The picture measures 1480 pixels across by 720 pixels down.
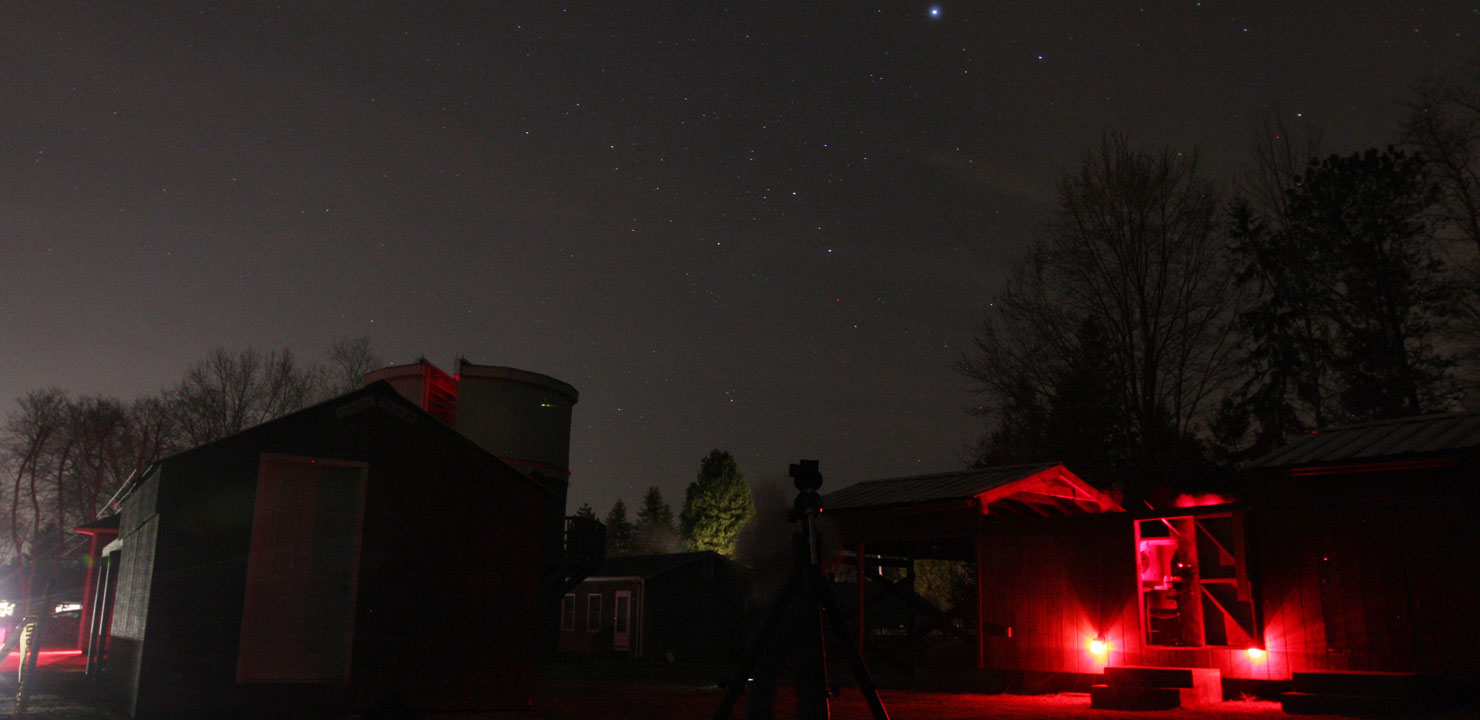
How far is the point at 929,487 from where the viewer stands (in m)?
18.6

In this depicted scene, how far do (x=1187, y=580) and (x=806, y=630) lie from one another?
10.1 metres

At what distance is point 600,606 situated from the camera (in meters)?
35.5

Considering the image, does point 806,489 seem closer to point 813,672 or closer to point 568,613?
point 813,672

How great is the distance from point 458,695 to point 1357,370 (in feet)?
81.6

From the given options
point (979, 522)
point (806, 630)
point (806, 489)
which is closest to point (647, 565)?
point (979, 522)

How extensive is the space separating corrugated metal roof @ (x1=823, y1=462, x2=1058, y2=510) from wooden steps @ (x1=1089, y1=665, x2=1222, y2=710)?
394 cm

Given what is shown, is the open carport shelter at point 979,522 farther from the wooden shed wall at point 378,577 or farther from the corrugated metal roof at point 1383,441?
the wooden shed wall at point 378,577

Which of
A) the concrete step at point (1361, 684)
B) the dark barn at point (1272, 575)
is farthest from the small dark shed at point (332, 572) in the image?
the concrete step at point (1361, 684)

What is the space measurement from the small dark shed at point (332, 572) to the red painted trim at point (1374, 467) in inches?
432

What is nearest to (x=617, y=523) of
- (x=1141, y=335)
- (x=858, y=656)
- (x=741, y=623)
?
(x=741, y=623)

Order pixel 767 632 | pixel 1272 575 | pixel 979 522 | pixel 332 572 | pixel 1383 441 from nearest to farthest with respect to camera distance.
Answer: pixel 767 632 < pixel 332 572 < pixel 1272 575 < pixel 1383 441 < pixel 979 522

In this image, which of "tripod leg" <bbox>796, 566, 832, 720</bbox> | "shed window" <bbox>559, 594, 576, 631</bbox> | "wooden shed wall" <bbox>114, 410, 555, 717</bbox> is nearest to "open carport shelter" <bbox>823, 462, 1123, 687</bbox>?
"wooden shed wall" <bbox>114, 410, 555, 717</bbox>

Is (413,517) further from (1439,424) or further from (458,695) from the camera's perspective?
(1439,424)

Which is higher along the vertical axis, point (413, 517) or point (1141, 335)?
point (1141, 335)
